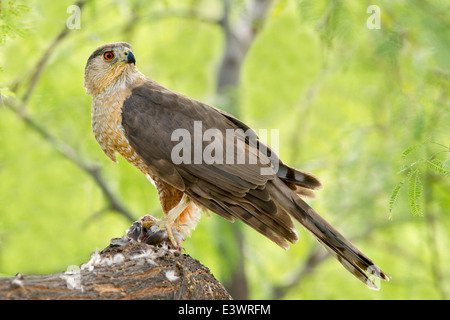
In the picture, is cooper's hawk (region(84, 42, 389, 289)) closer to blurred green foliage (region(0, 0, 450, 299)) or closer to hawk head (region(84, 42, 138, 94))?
hawk head (region(84, 42, 138, 94))

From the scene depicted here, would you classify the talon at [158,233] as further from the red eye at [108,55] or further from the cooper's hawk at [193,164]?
the red eye at [108,55]

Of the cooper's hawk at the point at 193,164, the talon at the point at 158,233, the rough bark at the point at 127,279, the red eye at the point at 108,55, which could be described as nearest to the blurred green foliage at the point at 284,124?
the cooper's hawk at the point at 193,164

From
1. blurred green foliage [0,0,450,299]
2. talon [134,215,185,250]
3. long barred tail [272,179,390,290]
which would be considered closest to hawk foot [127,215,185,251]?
talon [134,215,185,250]

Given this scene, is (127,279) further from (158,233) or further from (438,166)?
(438,166)

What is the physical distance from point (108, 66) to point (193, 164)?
1.03 m

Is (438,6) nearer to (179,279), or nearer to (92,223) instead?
(179,279)

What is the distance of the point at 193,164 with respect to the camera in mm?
3994

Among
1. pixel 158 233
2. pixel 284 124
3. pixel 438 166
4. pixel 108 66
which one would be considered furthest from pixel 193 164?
pixel 284 124

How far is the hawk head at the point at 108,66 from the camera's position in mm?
4352

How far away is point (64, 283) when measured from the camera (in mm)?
3057

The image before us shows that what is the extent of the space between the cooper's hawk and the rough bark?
49 centimetres
